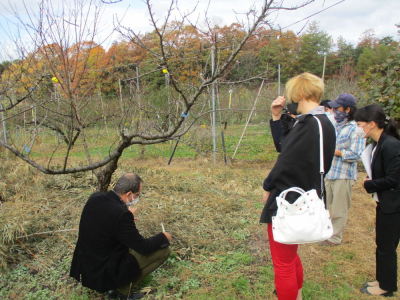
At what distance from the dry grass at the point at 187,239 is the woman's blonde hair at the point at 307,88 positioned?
1.63 metres

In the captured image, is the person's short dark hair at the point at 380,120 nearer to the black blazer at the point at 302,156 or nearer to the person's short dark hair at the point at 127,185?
the black blazer at the point at 302,156

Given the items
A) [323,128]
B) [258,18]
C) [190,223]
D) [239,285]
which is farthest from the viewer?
[190,223]

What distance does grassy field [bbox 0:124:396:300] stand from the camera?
8.89 ft

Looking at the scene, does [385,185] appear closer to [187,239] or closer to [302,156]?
[302,156]

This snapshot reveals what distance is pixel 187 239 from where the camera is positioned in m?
3.42

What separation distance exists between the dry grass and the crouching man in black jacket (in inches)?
11.7

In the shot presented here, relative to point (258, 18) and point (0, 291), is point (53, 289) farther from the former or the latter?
point (258, 18)

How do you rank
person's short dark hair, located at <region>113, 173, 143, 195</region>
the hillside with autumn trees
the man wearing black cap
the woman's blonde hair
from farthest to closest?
the man wearing black cap → the hillside with autumn trees → person's short dark hair, located at <region>113, 173, 143, 195</region> → the woman's blonde hair

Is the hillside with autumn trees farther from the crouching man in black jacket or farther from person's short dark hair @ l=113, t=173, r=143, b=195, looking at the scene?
the crouching man in black jacket

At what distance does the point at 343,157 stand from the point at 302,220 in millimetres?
1745

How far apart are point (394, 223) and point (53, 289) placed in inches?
109

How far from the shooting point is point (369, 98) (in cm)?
653

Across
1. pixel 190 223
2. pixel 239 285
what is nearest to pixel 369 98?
pixel 190 223

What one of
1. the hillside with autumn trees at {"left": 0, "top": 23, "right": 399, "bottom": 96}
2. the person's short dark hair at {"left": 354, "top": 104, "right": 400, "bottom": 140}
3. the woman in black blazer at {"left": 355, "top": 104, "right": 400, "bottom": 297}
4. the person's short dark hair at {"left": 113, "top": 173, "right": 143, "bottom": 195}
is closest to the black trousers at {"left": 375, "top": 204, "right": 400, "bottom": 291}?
the woman in black blazer at {"left": 355, "top": 104, "right": 400, "bottom": 297}
